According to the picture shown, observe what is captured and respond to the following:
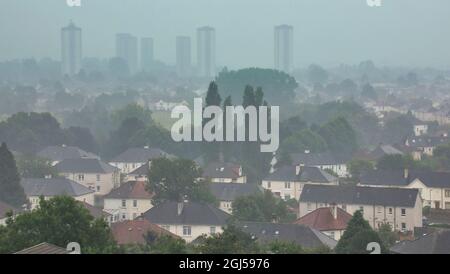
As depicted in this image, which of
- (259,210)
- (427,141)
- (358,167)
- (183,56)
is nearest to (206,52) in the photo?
(183,56)

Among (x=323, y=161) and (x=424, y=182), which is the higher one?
(x=424, y=182)

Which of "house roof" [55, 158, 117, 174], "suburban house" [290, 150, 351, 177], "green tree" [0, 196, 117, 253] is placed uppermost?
"green tree" [0, 196, 117, 253]

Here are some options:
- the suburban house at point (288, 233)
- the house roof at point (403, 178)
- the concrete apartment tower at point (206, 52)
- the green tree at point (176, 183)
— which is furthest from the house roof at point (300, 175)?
the concrete apartment tower at point (206, 52)

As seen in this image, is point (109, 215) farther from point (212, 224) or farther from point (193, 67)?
point (193, 67)

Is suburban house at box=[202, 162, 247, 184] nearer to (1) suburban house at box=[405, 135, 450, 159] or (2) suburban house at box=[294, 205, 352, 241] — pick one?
(2) suburban house at box=[294, 205, 352, 241]

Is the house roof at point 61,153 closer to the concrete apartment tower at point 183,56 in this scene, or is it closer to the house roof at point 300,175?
the house roof at point 300,175

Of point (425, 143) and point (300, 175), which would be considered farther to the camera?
point (425, 143)

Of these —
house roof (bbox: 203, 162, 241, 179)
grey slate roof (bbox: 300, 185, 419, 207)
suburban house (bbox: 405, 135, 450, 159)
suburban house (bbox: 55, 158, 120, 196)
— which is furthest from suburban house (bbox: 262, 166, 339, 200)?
suburban house (bbox: 405, 135, 450, 159)

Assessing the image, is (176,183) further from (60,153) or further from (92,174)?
(60,153)
